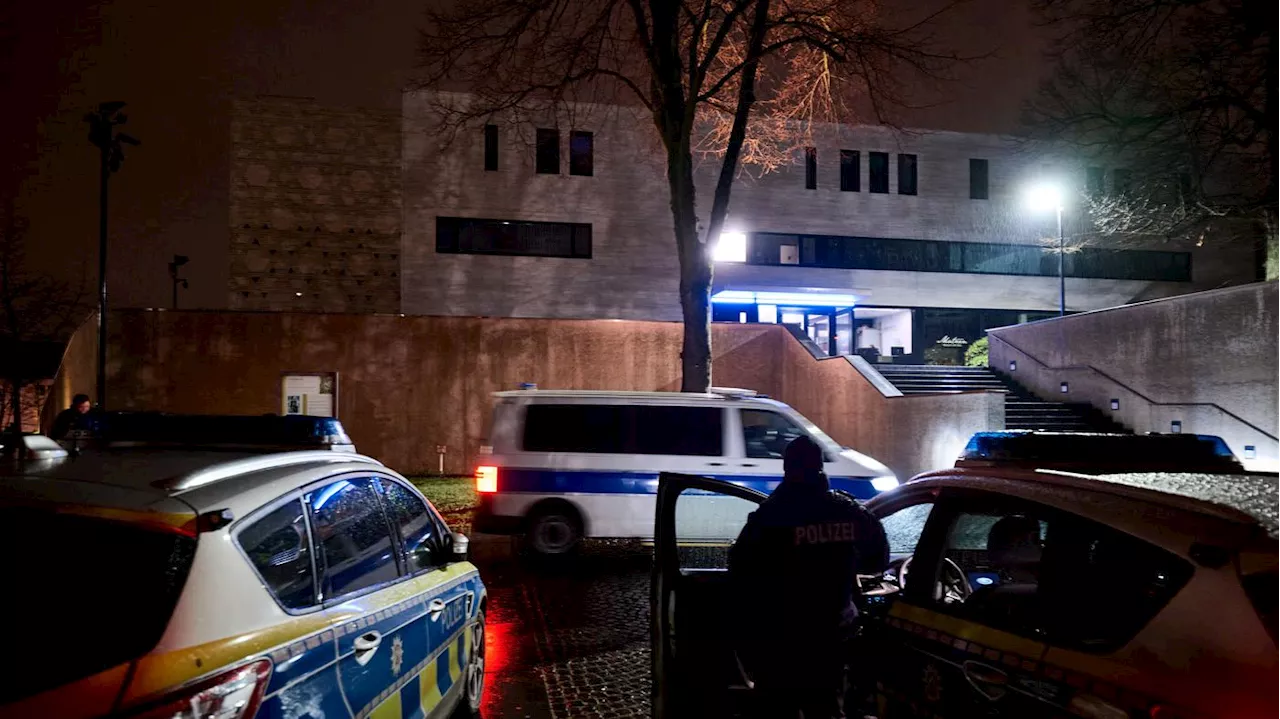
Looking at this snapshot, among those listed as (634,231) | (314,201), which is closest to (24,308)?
(314,201)

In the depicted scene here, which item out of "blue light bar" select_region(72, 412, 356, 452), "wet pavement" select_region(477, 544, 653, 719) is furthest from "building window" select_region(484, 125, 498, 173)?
"blue light bar" select_region(72, 412, 356, 452)

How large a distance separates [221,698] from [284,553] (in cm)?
69

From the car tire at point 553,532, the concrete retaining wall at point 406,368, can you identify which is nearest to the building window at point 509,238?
the concrete retaining wall at point 406,368

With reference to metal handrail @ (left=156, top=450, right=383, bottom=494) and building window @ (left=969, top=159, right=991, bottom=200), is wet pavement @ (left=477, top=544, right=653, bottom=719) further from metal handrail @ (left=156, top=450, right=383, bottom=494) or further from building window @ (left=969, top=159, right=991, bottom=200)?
building window @ (left=969, top=159, right=991, bottom=200)

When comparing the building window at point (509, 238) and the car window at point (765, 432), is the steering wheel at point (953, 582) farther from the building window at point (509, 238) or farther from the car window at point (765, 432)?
the building window at point (509, 238)

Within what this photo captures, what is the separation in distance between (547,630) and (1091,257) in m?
30.6

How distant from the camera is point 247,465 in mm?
3109

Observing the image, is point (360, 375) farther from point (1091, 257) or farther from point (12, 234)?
point (1091, 257)

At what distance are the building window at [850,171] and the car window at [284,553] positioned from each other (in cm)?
2871

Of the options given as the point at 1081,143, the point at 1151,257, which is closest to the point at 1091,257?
the point at 1151,257

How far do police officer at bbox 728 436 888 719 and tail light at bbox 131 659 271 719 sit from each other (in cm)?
183

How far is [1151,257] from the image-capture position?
31922 millimetres

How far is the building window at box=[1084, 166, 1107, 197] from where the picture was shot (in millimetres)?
28500

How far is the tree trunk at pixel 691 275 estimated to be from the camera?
14711 mm
